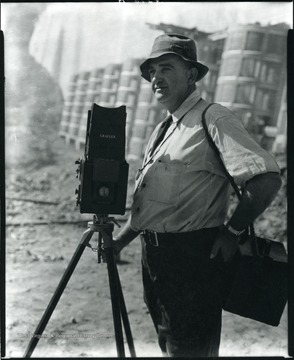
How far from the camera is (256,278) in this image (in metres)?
2.37

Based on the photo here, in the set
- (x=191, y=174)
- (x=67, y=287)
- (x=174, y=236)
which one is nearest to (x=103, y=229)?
(x=174, y=236)

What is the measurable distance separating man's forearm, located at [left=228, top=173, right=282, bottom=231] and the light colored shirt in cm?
6

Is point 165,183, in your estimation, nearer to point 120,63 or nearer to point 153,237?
point 153,237

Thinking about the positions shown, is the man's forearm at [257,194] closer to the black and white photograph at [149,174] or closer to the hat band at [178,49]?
the black and white photograph at [149,174]

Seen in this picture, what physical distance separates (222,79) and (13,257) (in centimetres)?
248

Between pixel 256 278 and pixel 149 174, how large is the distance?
749 millimetres

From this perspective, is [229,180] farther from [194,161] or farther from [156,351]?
[156,351]

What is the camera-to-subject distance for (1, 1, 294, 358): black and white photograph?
2.38m

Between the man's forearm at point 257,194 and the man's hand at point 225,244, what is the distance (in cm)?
11

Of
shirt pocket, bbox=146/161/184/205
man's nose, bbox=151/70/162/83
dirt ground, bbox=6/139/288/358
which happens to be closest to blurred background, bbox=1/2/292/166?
dirt ground, bbox=6/139/288/358

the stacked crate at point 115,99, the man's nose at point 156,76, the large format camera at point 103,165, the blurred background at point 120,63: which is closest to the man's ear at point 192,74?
the man's nose at point 156,76

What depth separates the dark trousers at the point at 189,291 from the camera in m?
2.41

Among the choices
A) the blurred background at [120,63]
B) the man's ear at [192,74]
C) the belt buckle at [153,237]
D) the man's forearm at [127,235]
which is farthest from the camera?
the blurred background at [120,63]

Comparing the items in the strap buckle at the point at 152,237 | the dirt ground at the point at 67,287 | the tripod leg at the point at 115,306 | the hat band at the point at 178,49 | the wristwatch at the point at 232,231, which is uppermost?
the hat band at the point at 178,49
